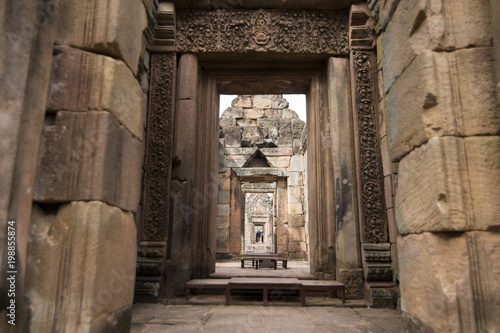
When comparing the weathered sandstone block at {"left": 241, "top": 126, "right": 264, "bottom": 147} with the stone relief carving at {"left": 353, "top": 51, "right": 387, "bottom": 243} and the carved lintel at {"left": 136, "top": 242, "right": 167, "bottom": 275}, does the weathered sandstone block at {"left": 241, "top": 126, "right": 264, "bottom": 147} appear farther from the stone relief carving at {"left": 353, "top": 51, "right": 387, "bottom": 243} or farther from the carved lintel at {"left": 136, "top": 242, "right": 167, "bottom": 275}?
the carved lintel at {"left": 136, "top": 242, "right": 167, "bottom": 275}

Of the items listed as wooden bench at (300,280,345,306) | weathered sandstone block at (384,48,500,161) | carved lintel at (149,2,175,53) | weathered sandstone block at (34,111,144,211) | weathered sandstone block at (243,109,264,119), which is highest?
weathered sandstone block at (243,109,264,119)

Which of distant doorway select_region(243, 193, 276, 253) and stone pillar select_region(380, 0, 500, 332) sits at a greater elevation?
distant doorway select_region(243, 193, 276, 253)

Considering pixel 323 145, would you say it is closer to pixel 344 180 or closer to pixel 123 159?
pixel 344 180

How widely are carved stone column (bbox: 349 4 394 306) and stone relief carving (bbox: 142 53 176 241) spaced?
2634 millimetres

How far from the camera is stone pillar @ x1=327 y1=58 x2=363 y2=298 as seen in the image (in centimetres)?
490

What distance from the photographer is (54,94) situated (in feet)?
6.74

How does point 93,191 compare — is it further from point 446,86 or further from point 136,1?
point 446,86

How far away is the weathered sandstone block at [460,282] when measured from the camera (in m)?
1.72

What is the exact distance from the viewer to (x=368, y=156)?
5.09 m

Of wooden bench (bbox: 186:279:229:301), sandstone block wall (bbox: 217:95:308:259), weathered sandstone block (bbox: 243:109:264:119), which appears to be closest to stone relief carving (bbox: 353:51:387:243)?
wooden bench (bbox: 186:279:229:301)

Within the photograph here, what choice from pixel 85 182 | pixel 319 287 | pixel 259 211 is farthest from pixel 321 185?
pixel 259 211

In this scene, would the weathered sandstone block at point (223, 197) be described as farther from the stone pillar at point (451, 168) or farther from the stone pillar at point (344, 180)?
the stone pillar at point (451, 168)

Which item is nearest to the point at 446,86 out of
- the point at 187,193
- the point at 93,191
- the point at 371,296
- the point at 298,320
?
the point at 93,191

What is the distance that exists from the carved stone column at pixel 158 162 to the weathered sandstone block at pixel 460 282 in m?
3.59
